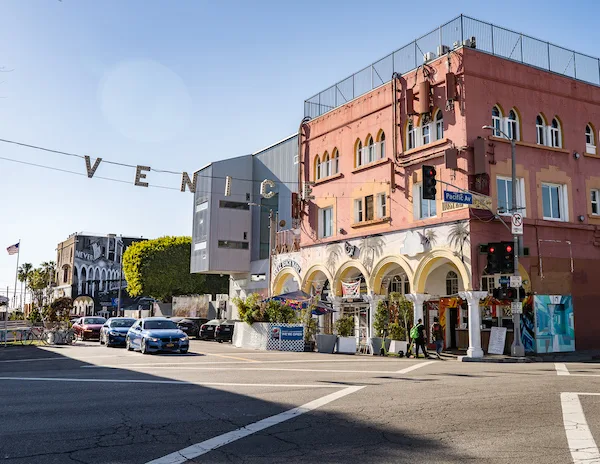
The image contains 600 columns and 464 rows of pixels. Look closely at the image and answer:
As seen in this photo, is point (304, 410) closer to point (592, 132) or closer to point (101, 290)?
point (592, 132)

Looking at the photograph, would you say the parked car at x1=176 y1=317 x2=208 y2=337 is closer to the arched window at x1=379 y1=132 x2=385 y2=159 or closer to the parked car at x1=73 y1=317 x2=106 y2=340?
the parked car at x1=73 y1=317 x2=106 y2=340

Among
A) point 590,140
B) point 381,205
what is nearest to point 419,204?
point 381,205

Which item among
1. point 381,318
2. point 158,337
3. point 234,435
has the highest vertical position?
point 381,318

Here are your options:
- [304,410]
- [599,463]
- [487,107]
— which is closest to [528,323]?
[487,107]

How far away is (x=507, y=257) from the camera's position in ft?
74.6

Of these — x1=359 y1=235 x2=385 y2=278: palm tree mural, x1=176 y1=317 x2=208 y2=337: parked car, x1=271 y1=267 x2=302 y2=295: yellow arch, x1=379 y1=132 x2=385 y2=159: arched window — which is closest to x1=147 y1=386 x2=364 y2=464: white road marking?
x1=359 y1=235 x2=385 y2=278: palm tree mural

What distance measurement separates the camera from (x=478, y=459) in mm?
6770

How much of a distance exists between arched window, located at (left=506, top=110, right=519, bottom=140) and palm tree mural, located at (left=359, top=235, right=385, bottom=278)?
7829 millimetres

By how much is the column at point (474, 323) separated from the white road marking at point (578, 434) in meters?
13.7

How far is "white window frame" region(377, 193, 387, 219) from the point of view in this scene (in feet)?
101

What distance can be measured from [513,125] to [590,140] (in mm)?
5052

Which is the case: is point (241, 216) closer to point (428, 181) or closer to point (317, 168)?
point (317, 168)

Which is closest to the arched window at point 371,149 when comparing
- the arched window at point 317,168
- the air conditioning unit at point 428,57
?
the arched window at point 317,168

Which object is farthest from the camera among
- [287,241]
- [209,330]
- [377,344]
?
[287,241]
